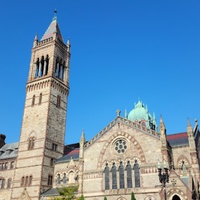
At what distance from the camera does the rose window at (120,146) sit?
43.0 metres

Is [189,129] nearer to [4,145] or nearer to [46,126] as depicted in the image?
[46,126]

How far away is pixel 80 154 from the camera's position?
1810 inches

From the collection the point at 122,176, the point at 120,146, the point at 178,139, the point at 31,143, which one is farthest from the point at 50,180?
the point at 178,139

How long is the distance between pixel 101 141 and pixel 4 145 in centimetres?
3164

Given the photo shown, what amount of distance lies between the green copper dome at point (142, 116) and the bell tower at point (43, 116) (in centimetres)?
2068

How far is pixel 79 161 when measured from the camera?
4556cm

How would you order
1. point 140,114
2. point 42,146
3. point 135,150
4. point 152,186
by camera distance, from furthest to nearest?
point 140,114
point 42,146
point 135,150
point 152,186

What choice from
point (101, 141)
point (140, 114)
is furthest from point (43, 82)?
point (140, 114)

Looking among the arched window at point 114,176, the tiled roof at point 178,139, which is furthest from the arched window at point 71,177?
the tiled roof at point 178,139

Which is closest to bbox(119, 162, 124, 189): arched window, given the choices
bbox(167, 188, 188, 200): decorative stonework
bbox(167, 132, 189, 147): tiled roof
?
bbox(167, 132, 189, 147): tiled roof

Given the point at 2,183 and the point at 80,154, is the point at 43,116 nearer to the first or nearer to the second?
the point at 80,154

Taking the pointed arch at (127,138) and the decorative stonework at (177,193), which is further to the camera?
the pointed arch at (127,138)

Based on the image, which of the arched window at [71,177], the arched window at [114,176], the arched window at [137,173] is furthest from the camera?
the arched window at [71,177]

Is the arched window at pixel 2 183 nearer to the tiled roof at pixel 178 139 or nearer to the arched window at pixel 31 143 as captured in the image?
the arched window at pixel 31 143
